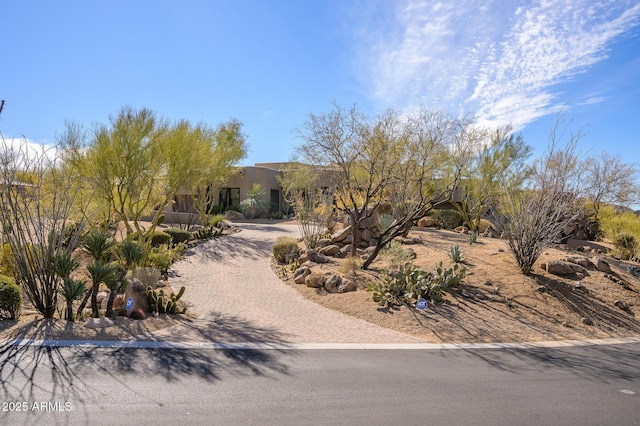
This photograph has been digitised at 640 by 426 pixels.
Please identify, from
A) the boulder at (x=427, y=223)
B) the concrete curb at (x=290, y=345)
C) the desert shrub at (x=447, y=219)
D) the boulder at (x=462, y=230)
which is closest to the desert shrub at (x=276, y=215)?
the boulder at (x=427, y=223)

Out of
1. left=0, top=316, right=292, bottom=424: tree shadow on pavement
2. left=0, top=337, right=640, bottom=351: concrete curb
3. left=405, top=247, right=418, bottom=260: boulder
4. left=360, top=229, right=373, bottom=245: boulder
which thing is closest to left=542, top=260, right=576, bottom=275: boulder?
left=0, top=337, right=640, bottom=351: concrete curb

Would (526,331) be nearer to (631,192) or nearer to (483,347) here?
(483,347)

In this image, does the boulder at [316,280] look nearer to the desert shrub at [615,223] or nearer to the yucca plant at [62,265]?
the yucca plant at [62,265]

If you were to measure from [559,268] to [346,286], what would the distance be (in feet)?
19.7

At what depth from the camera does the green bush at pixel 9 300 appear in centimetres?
779

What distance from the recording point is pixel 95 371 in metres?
5.58

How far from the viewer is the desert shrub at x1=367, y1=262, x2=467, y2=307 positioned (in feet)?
33.5

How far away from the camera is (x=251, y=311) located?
10.1 m

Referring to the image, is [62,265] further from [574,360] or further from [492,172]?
[492,172]

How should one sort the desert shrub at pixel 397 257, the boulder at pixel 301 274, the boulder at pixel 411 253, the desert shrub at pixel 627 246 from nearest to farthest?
the boulder at pixel 301 274
the desert shrub at pixel 397 257
the boulder at pixel 411 253
the desert shrub at pixel 627 246

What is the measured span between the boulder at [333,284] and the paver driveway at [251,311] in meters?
0.78

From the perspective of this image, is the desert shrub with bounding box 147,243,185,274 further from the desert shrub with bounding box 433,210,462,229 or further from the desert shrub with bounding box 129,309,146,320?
the desert shrub with bounding box 433,210,462,229

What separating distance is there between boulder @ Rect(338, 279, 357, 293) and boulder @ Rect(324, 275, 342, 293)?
12 centimetres

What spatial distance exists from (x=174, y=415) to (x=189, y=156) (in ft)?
37.1
